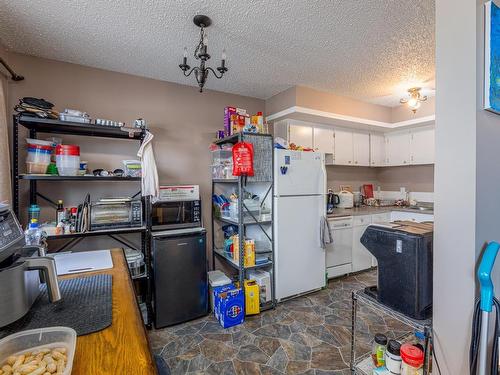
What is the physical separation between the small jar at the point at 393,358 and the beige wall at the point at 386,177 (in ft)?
10.3

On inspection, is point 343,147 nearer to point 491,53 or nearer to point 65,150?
point 491,53

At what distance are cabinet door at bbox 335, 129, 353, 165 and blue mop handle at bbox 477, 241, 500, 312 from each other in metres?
3.05

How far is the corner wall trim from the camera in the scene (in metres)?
3.20

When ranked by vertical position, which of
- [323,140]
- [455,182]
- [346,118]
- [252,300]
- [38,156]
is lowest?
[252,300]

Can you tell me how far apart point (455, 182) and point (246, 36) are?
189 cm

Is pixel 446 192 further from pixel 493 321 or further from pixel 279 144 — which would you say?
pixel 279 144

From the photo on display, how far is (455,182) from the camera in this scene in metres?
1.05

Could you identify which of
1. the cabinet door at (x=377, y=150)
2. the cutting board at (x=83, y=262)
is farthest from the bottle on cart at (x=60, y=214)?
the cabinet door at (x=377, y=150)

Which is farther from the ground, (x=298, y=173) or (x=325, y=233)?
(x=298, y=173)

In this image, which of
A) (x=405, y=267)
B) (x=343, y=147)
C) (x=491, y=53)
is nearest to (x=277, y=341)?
(x=405, y=267)

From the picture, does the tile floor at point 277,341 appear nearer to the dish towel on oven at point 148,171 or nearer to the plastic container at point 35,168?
the dish towel on oven at point 148,171

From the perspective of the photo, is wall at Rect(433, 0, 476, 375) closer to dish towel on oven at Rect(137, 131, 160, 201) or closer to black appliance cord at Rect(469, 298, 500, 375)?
black appliance cord at Rect(469, 298, 500, 375)

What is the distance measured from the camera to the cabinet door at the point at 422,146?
12.6 feet

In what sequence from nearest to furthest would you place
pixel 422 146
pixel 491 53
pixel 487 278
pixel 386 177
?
pixel 487 278 < pixel 491 53 < pixel 422 146 < pixel 386 177
